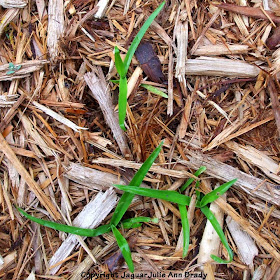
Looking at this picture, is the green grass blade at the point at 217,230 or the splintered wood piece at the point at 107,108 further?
the splintered wood piece at the point at 107,108

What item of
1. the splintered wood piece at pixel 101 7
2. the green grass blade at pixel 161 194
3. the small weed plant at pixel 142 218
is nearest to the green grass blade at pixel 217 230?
the small weed plant at pixel 142 218

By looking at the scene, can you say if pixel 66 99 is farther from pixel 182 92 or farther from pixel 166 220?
pixel 166 220

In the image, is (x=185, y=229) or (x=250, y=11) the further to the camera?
(x=250, y=11)

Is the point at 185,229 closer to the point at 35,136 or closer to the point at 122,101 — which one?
the point at 122,101

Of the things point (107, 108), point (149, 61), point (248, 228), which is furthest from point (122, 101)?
point (248, 228)

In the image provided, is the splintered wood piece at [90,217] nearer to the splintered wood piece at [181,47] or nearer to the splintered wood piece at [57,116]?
the splintered wood piece at [57,116]

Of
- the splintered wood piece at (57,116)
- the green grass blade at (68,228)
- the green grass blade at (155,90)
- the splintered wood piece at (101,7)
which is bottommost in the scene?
the green grass blade at (68,228)

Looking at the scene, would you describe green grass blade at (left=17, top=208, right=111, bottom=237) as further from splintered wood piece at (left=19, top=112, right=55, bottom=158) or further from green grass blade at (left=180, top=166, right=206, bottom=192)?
green grass blade at (left=180, top=166, right=206, bottom=192)

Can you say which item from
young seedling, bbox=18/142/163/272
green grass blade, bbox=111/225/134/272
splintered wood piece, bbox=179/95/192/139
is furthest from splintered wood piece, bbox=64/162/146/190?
splintered wood piece, bbox=179/95/192/139
